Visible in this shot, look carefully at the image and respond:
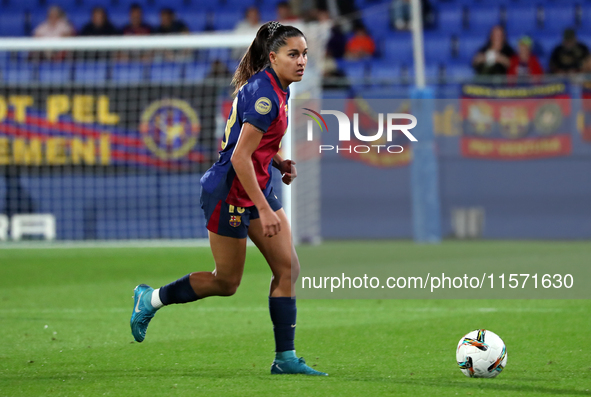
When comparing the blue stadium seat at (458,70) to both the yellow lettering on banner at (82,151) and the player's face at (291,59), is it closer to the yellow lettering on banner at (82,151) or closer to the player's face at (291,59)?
the yellow lettering on banner at (82,151)

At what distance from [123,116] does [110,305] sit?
6762 millimetres

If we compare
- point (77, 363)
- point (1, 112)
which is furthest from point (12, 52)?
point (77, 363)

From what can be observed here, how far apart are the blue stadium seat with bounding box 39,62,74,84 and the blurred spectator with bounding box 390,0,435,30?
6.06 meters

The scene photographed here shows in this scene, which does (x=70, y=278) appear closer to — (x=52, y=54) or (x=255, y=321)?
(x=255, y=321)

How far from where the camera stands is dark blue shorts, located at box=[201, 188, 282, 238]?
14.0ft

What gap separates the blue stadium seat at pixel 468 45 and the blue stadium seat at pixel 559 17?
1.39 meters

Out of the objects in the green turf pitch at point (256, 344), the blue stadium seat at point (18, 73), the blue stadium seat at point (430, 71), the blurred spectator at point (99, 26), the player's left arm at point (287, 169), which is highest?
the blurred spectator at point (99, 26)

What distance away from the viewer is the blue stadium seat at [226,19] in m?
17.0

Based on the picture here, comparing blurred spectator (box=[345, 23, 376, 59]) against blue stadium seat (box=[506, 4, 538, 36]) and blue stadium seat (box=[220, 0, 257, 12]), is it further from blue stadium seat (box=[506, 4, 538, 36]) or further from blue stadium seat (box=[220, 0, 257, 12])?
blue stadium seat (box=[506, 4, 538, 36])

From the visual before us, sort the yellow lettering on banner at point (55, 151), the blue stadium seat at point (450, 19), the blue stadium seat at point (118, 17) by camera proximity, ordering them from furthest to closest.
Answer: the blue stadium seat at point (450, 19) < the blue stadium seat at point (118, 17) < the yellow lettering on banner at point (55, 151)

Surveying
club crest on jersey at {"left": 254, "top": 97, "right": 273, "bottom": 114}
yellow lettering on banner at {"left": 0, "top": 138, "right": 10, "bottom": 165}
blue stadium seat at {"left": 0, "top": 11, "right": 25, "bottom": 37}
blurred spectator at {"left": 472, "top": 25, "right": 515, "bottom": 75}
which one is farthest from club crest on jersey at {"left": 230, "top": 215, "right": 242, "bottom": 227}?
blue stadium seat at {"left": 0, "top": 11, "right": 25, "bottom": 37}

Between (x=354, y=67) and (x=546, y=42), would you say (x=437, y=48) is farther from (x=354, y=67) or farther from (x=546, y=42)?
(x=546, y=42)

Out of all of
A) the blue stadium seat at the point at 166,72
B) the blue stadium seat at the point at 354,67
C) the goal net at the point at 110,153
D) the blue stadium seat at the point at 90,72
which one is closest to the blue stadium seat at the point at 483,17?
the blue stadium seat at the point at 354,67

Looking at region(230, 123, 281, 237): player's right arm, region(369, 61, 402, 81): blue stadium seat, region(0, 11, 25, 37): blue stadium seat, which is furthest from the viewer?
region(0, 11, 25, 37): blue stadium seat
